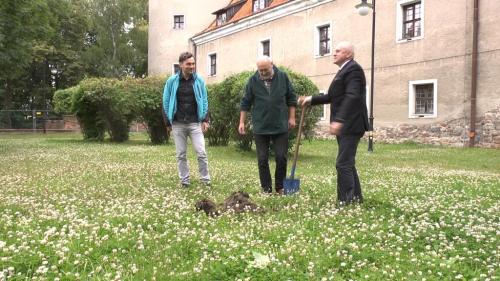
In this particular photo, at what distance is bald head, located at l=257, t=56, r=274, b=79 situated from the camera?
7336 mm

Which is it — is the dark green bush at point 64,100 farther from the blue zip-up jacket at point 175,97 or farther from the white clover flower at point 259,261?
the white clover flower at point 259,261

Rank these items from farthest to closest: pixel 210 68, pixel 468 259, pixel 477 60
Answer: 1. pixel 210 68
2. pixel 477 60
3. pixel 468 259

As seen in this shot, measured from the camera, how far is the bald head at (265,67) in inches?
289

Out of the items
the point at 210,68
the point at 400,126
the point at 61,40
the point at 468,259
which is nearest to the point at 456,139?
the point at 400,126

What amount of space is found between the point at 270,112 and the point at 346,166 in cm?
160

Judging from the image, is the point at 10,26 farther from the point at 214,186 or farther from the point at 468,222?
the point at 468,222

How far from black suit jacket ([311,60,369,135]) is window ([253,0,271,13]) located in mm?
29593

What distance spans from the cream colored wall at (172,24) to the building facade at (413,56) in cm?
1267

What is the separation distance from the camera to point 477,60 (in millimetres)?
21516

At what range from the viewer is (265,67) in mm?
7367

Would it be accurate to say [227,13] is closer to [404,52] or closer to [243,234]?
[404,52]

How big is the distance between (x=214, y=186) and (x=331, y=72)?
70.6 ft

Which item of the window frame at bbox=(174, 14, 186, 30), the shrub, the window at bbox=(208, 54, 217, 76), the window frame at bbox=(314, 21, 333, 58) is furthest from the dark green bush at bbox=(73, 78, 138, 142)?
the window frame at bbox=(174, 14, 186, 30)

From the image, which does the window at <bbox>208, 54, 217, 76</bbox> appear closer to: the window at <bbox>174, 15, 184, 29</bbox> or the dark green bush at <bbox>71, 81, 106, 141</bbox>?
the window at <bbox>174, 15, 184, 29</bbox>
